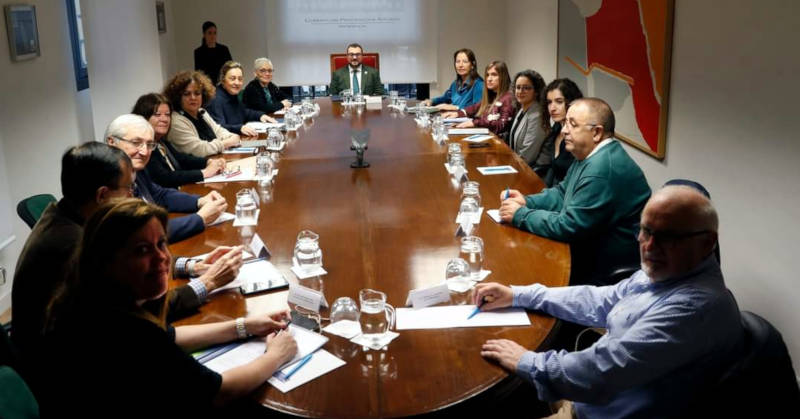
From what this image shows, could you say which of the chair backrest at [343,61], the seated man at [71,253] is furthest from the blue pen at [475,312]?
the chair backrest at [343,61]

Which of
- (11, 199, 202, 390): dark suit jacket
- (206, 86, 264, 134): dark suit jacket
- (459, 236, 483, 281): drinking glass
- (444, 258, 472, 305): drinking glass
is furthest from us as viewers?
(206, 86, 264, 134): dark suit jacket

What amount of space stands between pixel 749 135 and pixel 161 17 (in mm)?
7324

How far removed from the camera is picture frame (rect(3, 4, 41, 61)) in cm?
427

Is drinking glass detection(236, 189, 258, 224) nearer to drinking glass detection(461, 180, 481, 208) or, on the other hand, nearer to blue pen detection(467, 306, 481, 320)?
drinking glass detection(461, 180, 481, 208)

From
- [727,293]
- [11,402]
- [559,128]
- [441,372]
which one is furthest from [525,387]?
[559,128]

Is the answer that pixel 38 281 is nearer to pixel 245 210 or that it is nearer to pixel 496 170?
pixel 245 210

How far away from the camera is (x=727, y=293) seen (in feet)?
5.41

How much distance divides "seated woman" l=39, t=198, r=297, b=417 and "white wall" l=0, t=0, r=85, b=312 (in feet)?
9.87

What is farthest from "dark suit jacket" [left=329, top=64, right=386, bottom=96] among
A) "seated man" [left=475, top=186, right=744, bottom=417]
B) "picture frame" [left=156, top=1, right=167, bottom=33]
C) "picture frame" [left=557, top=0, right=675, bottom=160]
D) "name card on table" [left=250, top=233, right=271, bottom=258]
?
"seated man" [left=475, top=186, right=744, bottom=417]

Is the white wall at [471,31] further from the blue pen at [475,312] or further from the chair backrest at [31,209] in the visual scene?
the blue pen at [475,312]

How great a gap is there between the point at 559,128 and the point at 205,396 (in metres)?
3.20

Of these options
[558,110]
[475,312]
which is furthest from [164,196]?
[558,110]

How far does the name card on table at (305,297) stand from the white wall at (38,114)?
2.79 metres

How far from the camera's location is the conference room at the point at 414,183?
172 centimetres
